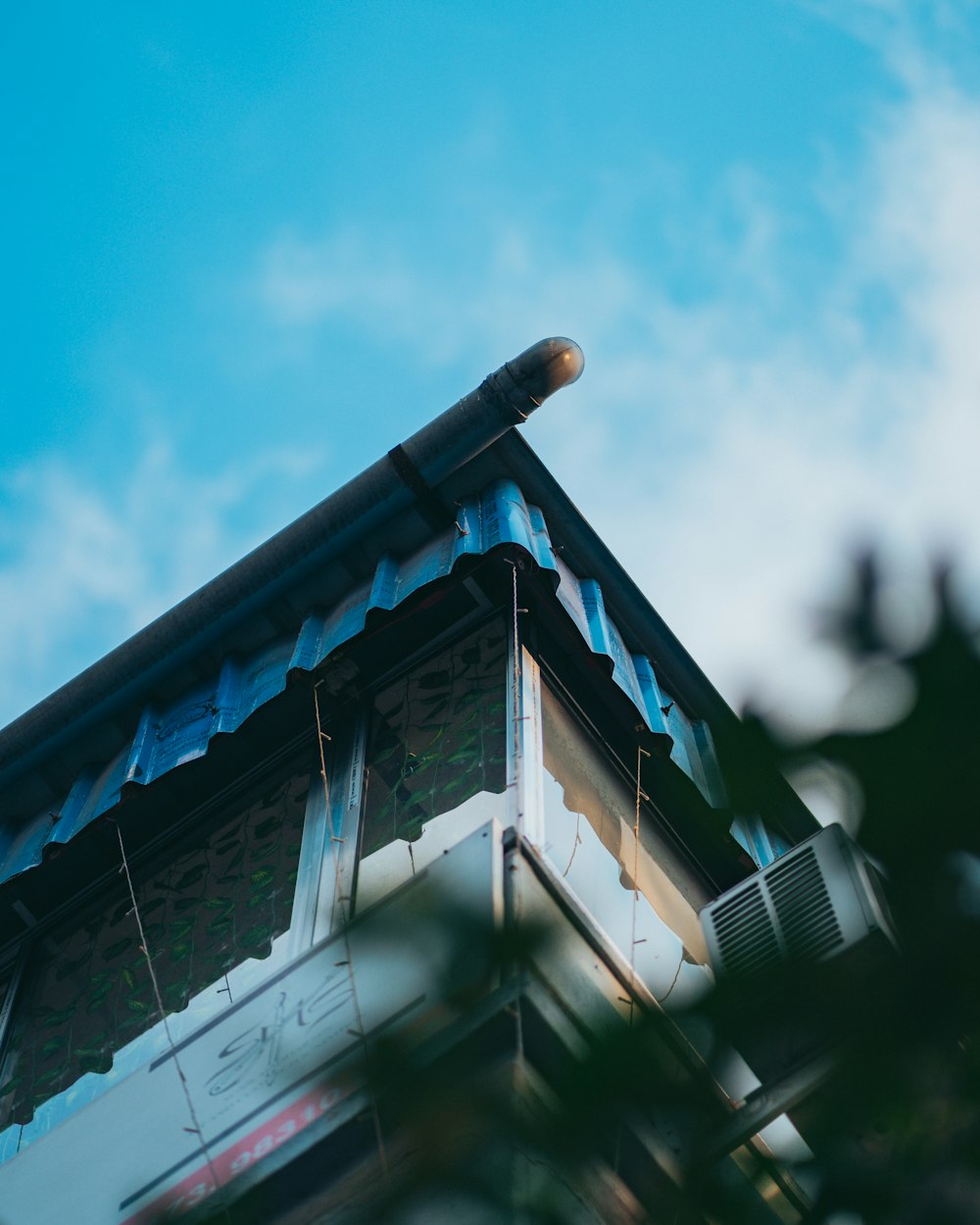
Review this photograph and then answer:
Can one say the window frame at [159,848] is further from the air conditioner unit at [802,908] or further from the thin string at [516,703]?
the air conditioner unit at [802,908]

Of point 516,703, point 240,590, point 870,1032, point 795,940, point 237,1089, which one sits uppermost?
point 240,590

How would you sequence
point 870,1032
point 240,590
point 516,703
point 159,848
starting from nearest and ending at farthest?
point 870,1032 → point 516,703 → point 159,848 → point 240,590

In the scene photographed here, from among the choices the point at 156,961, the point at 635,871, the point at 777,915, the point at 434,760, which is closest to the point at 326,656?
the point at 434,760

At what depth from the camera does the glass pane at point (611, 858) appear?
3.90 m

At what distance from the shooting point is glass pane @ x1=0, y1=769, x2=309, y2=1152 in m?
4.01

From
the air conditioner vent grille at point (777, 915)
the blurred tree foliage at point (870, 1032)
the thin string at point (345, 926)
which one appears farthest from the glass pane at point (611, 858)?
the blurred tree foliage at point (870, 1032)

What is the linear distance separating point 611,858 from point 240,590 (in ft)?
6.48

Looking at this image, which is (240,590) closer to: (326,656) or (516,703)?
(326,656)

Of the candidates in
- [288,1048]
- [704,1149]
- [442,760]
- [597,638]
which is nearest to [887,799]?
[704,1149]

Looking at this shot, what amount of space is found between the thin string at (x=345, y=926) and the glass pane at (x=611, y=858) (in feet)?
2.04

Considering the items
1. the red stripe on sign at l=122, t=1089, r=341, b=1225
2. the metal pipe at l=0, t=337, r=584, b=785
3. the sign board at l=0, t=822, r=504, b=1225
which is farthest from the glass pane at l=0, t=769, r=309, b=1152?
the red stripe on sign at l=122, t=1089, r=341, b=1225

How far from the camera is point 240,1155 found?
9.41 ft

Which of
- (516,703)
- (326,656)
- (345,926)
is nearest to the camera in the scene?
(345,926)

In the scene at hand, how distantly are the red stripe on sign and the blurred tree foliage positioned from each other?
24.9 inches
